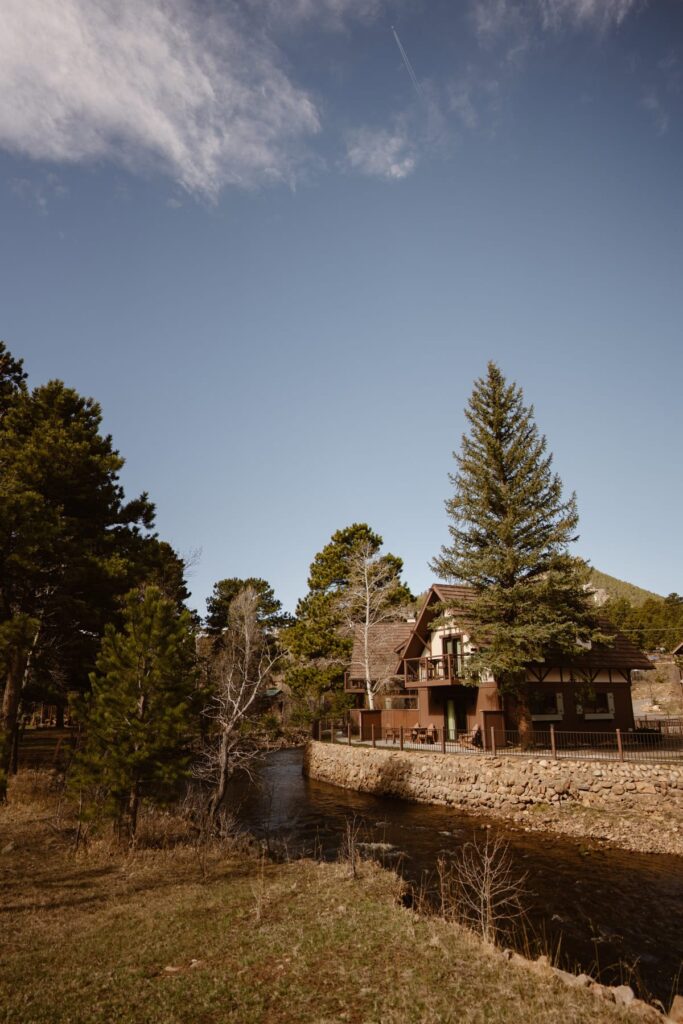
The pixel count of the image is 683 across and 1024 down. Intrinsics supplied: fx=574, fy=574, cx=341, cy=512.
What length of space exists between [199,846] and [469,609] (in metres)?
15.8

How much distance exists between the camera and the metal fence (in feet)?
68.5

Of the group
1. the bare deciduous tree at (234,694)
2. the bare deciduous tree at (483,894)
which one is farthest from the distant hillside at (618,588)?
the bare deciduous tree at (483,894)

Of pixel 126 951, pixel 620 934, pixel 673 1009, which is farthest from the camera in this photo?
pixel 620 934

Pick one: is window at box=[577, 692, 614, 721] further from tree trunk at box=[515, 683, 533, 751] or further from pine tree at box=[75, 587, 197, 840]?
pine tree at box=[75, 587, 197, 840]

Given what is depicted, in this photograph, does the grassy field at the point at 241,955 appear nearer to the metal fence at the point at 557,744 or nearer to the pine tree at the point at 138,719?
the pine tree at the point at 138,719

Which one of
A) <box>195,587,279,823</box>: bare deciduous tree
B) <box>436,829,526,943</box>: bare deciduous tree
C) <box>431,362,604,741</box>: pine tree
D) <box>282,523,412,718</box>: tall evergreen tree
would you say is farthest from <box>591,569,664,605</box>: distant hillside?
<box>436,829,526,943</box>: bare deciduous tree

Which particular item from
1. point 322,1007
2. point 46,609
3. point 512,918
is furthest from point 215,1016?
point 46,609

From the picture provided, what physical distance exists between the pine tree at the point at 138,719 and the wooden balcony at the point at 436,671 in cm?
1654

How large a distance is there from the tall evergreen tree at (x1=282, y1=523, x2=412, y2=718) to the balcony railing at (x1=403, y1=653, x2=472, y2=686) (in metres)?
6.16

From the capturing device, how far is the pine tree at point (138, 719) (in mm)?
12859

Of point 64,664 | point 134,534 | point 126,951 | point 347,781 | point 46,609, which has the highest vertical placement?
point 134,534

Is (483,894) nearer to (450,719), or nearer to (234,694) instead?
(234,694)

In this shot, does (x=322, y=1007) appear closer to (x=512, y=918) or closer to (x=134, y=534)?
(x=512, y=918)

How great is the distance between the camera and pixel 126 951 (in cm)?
779
